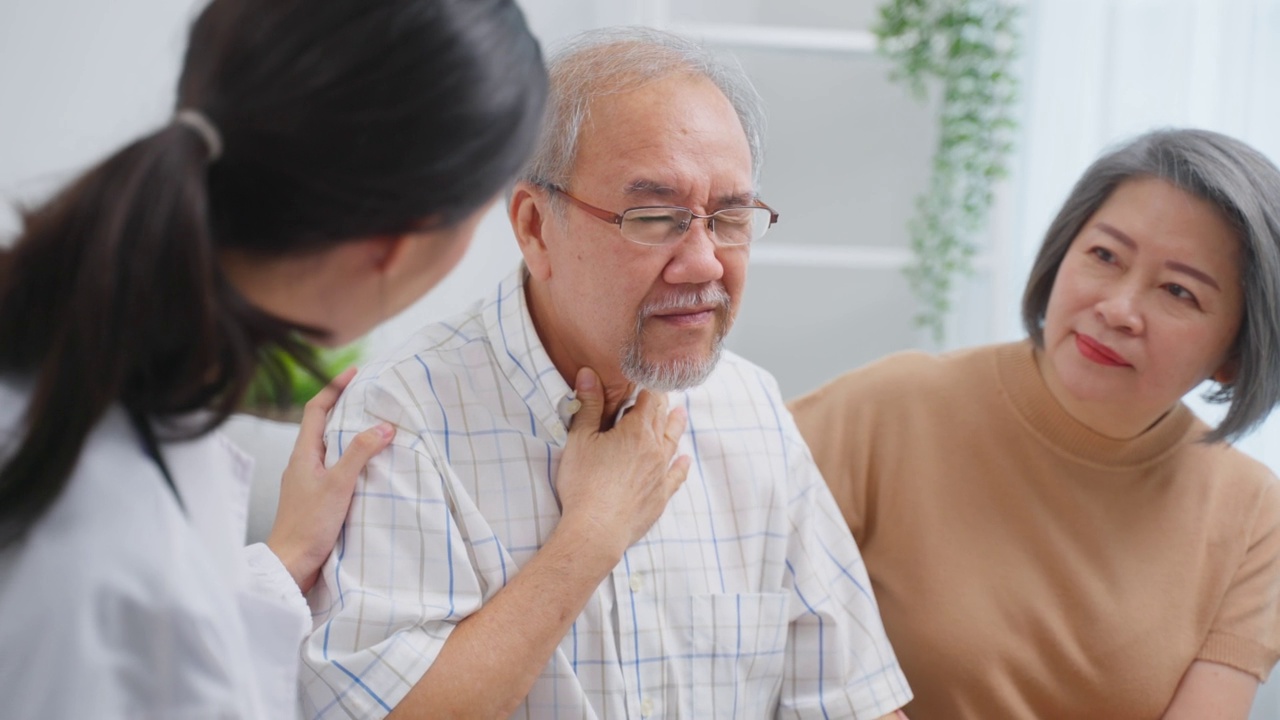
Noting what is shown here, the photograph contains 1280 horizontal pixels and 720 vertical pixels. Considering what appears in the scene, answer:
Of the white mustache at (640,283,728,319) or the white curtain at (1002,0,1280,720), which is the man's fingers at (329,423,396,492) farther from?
the white curtain at (1002,0,1280,720)

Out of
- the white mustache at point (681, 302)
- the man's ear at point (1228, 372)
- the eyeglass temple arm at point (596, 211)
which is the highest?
the eyeglass temple arm at point (596, 211)

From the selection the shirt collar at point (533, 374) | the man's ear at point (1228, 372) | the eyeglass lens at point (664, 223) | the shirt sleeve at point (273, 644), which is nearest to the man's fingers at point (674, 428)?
the shirt collar at point (533, 374)

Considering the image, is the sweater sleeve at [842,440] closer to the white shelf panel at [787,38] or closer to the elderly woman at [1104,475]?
the elderly woman at [1104,475]

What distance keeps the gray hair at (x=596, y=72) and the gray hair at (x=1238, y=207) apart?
656mm

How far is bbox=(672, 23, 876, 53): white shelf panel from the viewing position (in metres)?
2.92

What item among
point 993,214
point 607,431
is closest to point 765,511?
point 607,431

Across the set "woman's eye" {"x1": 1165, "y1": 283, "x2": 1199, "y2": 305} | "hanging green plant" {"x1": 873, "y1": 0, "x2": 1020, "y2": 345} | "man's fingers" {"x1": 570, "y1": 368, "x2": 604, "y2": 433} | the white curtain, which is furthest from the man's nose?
"hanging green plant" {"x1": 873, "y1": 0, "x2": 1020, "y2": 345}

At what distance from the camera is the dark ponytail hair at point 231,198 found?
790 mm

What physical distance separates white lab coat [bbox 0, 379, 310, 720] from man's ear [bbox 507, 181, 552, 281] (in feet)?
2.21

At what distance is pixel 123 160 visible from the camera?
796mm

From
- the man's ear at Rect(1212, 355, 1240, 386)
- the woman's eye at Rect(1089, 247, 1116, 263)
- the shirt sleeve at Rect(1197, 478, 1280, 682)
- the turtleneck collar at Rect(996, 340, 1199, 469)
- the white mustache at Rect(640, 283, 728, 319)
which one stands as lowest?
the shirt sleeve at Rect(1197, 478, 1280, 682)

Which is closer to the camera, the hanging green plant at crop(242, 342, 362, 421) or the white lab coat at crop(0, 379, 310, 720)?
the white lab coat at crop(0, 379, 310, 720)

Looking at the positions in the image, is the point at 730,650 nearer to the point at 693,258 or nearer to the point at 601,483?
the point at 601,483

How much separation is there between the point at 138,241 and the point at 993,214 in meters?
2.52
